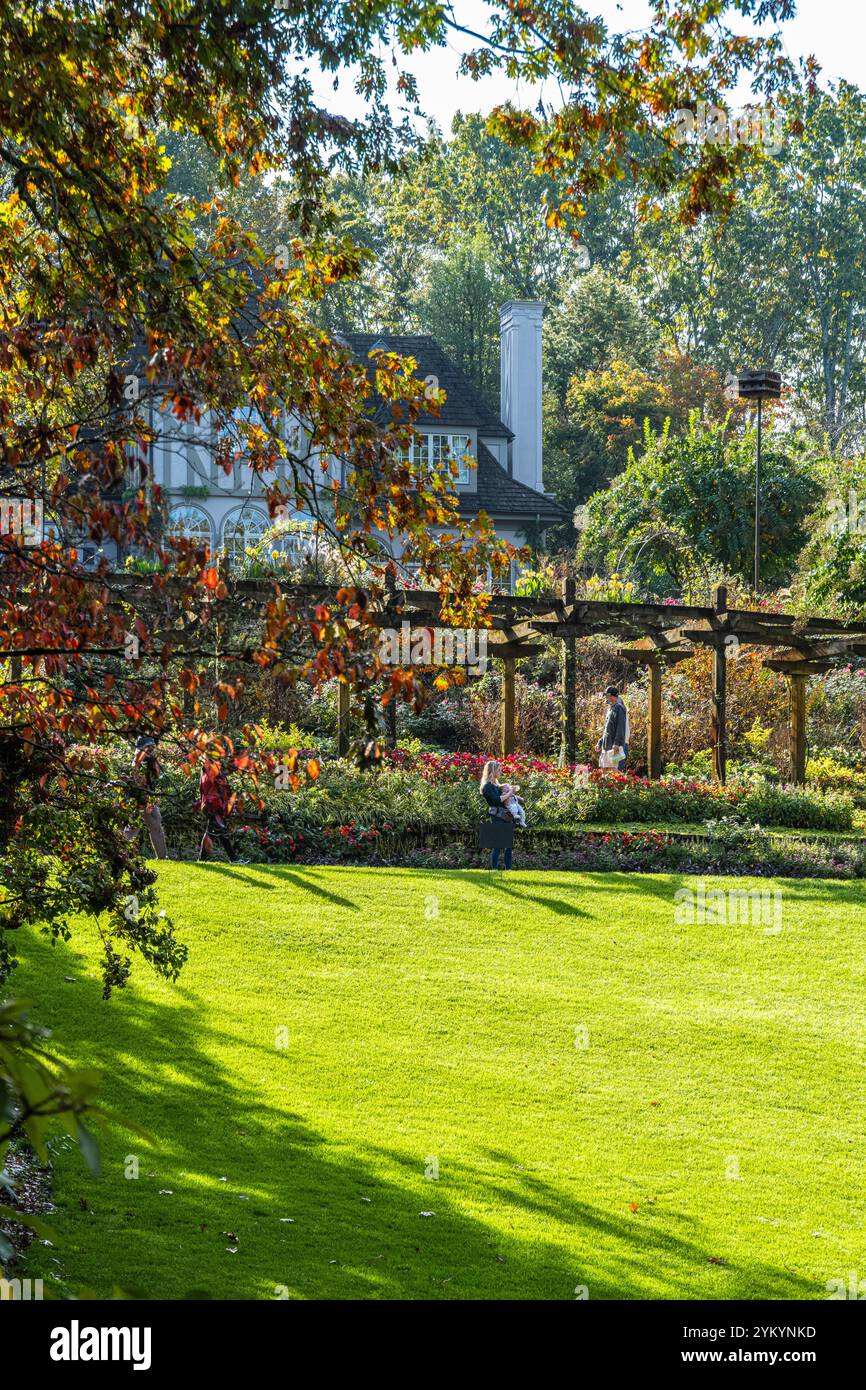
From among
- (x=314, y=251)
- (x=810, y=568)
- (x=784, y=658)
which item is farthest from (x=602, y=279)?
(x=314, y=251)

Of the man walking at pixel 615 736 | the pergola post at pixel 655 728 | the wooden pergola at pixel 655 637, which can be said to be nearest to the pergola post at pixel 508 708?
the wooden pergola at pixel 655 637

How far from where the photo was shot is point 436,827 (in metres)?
17.5

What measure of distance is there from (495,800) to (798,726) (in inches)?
320

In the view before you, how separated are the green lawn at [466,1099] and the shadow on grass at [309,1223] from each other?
0.02 m

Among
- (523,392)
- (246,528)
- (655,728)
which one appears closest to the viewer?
(655,728)

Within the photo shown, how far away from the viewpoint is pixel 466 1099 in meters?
8.91

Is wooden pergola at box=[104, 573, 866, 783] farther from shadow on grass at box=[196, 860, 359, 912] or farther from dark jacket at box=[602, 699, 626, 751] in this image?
shadow on grass at box=[196, 860, 359, 912]

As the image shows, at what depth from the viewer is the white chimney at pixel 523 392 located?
130 ft

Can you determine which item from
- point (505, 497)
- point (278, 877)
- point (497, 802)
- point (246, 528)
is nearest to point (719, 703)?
point (497, 802)

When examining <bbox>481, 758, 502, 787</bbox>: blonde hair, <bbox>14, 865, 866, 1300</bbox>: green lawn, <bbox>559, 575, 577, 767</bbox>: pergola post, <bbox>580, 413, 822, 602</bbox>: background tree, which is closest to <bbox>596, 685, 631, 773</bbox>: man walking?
<bbox>559, 575, 577, 767</bbox>: pergola post

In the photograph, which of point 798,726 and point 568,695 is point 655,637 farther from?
point 798,726

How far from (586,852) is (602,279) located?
37.4 metres
